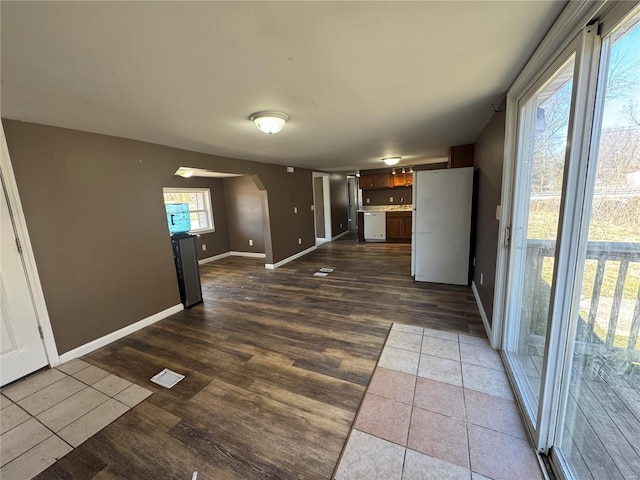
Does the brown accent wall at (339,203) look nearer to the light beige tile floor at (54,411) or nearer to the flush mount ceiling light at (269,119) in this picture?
the flush mount ceiling light at (269,119)

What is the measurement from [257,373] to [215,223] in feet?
15.7

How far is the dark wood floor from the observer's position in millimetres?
1411

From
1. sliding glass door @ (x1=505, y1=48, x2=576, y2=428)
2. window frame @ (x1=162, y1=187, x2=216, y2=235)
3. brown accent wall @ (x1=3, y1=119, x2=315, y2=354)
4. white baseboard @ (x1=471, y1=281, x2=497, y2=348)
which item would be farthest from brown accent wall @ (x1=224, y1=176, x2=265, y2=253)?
sliding glass door @ (x1=505, y1=48, x2=576, y2=428)

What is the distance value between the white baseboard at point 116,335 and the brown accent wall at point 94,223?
5 cm

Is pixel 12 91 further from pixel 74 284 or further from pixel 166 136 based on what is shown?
pixel 74 284

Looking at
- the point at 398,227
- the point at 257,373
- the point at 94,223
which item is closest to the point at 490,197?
the point at 257,373

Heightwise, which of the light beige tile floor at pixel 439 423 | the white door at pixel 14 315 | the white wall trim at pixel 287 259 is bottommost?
the light beige tile floor at pixel 439 423

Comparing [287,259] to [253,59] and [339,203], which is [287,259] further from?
[253,59]

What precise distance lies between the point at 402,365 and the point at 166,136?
10.6 feet

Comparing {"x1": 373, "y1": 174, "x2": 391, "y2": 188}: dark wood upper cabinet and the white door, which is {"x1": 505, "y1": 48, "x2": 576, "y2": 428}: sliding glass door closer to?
the white door

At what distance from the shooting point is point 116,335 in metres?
2.74

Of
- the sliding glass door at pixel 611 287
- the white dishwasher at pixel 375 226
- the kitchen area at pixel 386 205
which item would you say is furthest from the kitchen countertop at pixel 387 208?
the sliding glass door at pixel 611 287

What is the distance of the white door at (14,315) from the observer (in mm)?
2076

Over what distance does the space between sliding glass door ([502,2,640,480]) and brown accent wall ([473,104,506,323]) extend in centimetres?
73
